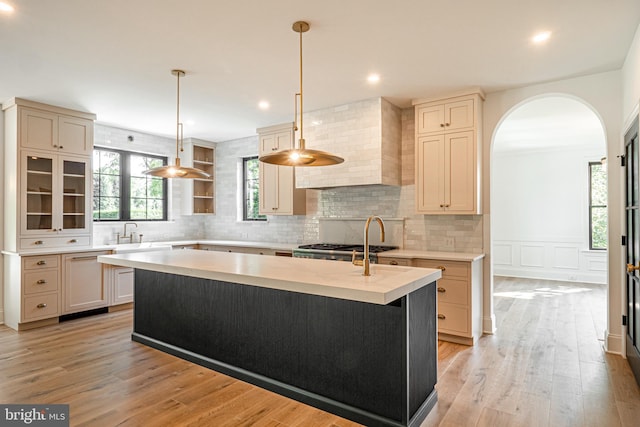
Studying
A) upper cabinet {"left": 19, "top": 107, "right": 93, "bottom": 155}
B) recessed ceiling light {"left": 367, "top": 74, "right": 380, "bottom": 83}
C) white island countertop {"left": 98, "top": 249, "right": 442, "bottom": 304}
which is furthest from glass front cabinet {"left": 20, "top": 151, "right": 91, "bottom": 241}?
recessed ceiling light {"left": 367, "top": 74, "right": 380, "bottom": 83}

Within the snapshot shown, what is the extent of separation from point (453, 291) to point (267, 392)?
2.19 m

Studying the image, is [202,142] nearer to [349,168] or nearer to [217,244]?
[217,244]

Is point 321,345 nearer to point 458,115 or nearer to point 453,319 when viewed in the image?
point 453,319

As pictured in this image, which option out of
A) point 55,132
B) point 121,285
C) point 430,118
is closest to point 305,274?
point 430,118

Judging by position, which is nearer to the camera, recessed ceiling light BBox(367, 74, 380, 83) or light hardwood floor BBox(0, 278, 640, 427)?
light hardwood floor BBox(0, 278, 640, 427)

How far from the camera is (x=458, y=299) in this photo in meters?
3.94

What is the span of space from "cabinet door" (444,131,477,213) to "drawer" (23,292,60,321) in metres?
4.82

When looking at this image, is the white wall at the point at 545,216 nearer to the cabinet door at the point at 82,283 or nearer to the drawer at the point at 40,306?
the cabinet door at the point at 82,283

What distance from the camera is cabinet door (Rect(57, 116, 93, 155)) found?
15.7 feet

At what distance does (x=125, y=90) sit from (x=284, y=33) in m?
2.27

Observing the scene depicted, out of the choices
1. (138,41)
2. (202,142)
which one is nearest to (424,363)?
(138,41)

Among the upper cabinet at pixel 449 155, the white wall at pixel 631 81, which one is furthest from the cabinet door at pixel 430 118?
the white wall at pixel 631 81

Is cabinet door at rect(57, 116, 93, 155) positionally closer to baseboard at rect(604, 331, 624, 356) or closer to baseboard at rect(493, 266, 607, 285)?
baseboard at rect(604, 331, 624, 356)

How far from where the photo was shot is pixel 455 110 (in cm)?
423
